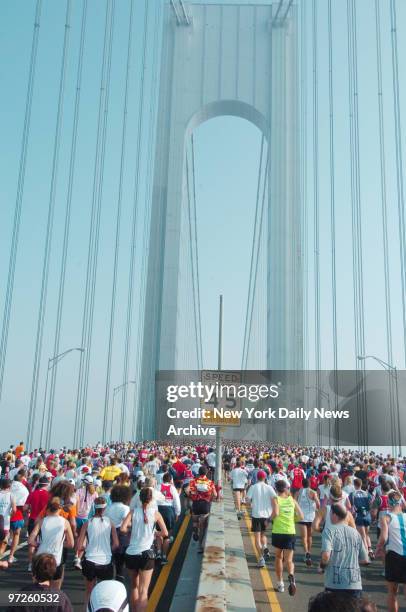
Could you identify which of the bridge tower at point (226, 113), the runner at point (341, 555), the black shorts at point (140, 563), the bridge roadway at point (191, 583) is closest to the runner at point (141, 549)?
the black shorts at point (140, 563)

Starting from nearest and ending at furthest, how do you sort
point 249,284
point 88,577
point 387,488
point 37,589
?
1. point 37,589
2. point 88,577
3. point 387,488
4. point 249,284

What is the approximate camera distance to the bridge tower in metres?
47.3

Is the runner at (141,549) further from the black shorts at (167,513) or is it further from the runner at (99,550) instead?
the black shorts at (167,513)

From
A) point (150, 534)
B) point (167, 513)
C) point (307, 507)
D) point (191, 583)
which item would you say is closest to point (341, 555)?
point (150, 534)

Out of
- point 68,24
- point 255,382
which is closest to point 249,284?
point 255,382

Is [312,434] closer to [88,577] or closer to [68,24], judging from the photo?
[68,24]

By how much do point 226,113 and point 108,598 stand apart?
55.8m

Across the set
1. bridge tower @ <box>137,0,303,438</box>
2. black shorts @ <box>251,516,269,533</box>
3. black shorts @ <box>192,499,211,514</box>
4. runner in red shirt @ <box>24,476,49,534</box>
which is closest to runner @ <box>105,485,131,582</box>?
runner in red shirt @ <box>24,476,49,534</box>

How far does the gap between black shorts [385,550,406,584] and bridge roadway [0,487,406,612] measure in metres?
1.14

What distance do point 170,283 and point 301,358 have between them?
1183cm

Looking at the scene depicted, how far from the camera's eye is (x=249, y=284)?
81.9m

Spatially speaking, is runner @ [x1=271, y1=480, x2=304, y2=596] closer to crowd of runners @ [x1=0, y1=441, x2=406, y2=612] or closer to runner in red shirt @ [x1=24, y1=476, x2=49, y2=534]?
crowd of runners @ [x1=0, y1=441, x2=406, y2=612]

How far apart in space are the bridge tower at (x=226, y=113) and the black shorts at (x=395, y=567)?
3960cm

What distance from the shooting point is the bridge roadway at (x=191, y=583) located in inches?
255
